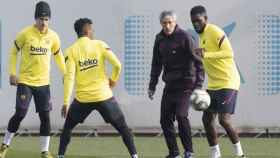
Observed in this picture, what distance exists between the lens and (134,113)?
51.3ft

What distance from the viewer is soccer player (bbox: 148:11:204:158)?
1151 cm

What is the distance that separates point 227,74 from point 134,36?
386 centimetres

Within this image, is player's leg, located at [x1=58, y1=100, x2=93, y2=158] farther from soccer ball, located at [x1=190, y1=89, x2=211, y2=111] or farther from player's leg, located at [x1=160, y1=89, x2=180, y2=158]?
soccer ball, located at [x1=190, y1=89, x2=211, y2=111]

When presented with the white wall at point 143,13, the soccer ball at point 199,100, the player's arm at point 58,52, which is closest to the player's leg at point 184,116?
the soccer ball at point 199,100

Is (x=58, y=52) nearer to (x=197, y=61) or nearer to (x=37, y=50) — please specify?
(x=37, y=50)

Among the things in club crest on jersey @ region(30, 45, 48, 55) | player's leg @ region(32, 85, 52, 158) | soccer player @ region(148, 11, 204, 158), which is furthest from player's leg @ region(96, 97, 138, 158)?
club crest on jersey @ region(30, 45, 48, 55)

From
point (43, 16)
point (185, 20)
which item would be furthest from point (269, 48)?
point (43, 16)

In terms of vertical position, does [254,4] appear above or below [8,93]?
above

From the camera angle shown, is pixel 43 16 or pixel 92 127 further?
pixel 92 127

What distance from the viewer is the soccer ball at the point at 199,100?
37.6 ft

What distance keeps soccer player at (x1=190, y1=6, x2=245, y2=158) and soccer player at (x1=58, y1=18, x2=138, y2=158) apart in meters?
1.14

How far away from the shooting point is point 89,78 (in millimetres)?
11336

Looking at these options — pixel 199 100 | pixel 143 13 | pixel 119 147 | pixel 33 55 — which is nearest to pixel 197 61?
pixel 199 100

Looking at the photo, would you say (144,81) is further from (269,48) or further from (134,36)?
(269,48)
